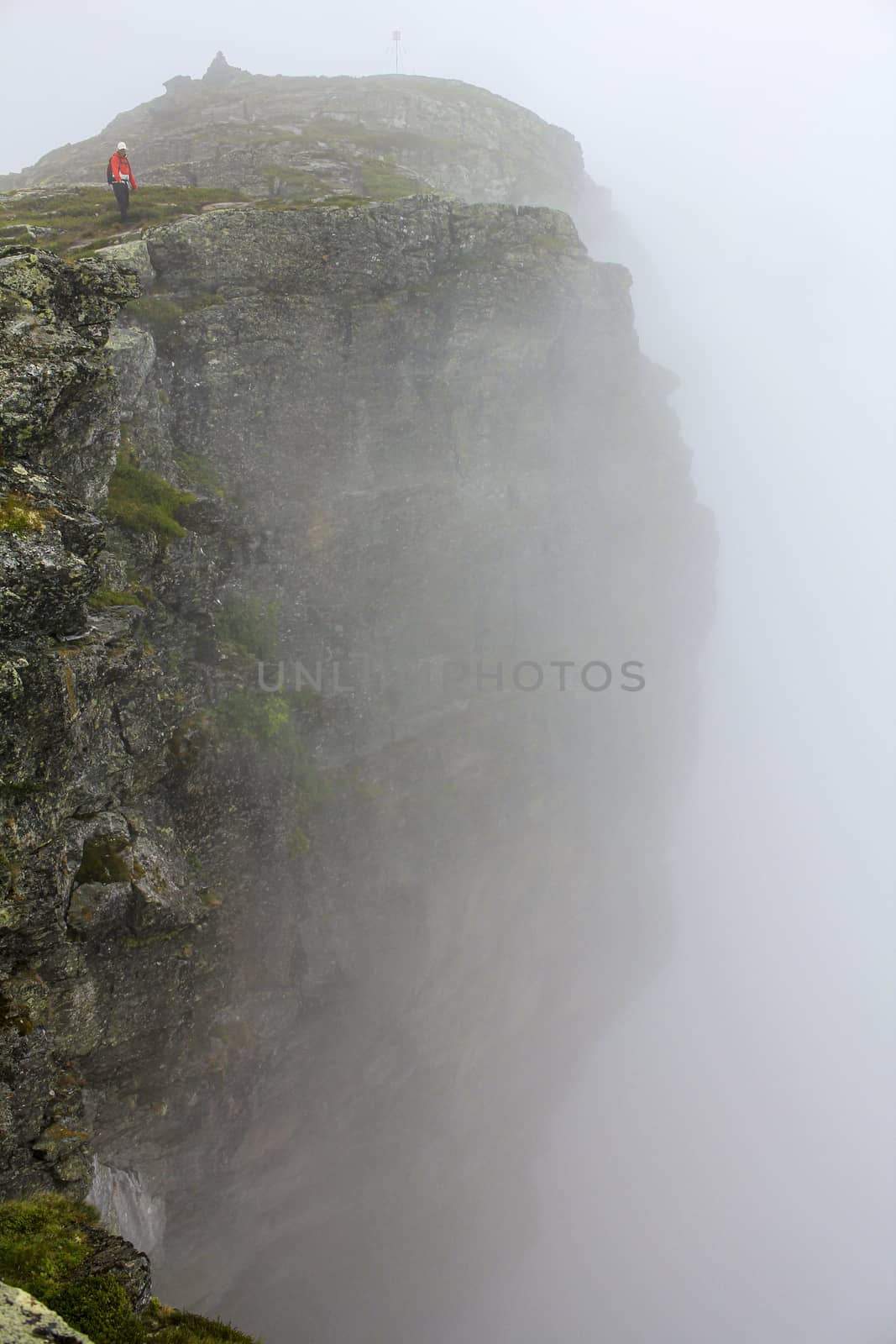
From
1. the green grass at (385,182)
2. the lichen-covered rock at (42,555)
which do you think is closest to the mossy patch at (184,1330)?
the lichen-covered rock at (42,555)

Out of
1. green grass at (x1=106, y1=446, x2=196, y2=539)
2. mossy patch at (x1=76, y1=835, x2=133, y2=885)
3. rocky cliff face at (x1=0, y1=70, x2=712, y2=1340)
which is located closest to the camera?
rocky cliff face at (x1=0, y1=70, x2=712, y2=1340)

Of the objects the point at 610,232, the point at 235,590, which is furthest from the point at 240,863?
the point at 610,232

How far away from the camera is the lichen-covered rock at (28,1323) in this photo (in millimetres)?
9445

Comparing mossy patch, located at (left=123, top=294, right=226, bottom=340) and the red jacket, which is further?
the red jacket

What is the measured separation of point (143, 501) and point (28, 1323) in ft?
84.8

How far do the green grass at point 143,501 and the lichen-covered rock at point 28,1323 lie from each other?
23755 mm

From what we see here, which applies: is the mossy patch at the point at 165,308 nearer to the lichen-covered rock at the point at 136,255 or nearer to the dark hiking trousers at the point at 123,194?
the lichen-covered rock at the point at 136,255

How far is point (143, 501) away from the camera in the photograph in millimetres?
29547

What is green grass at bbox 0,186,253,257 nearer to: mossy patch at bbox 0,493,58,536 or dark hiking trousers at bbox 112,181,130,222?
dark hiking trousers at bbox 112,181,130,222

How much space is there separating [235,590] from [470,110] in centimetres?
7655

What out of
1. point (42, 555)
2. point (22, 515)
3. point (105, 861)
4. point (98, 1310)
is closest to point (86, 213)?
point (22, 515)

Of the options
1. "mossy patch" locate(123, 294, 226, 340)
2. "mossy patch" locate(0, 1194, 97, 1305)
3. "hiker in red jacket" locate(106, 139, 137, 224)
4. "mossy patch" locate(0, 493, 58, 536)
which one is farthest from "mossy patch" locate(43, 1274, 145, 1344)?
"hiker in red jacket" locate(106, 139, 137, 224)

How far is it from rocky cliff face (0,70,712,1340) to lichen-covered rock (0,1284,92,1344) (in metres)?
10.7

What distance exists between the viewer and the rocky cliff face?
2130cm
